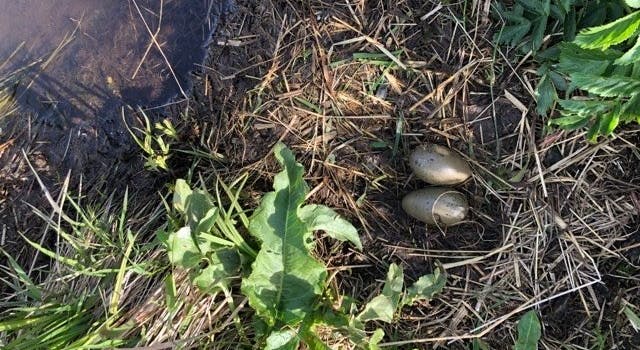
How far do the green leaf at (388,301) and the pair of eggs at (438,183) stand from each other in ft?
0.68


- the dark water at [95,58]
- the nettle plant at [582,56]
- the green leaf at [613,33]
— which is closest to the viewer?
the green leaf at [613,33]

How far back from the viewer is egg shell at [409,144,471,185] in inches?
76.2

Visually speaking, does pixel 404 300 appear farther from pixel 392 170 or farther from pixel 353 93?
pixel 353 93

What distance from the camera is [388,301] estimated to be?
75.7 inches

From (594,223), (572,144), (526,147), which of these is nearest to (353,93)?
(526,147)

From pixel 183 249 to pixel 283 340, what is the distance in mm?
421

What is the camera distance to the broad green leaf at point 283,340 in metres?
1.89

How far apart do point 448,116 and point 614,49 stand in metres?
0.55

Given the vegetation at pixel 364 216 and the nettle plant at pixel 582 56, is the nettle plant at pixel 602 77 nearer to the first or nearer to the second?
the nettle plant at pixel 582 56

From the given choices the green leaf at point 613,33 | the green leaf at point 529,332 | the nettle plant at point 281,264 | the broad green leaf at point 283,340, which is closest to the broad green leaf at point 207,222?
the nettle plant at point 281,264

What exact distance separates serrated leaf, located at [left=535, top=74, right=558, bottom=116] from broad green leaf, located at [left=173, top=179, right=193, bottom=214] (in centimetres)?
114

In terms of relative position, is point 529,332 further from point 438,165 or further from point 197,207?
point 197,207

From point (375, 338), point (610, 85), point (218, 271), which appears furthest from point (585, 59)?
point (218, 271)

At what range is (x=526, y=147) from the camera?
198 cm
